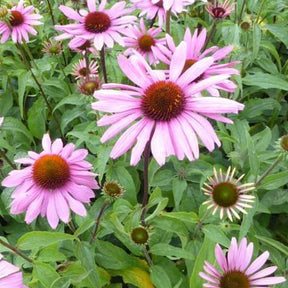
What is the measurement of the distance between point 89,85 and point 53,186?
1.56 feet

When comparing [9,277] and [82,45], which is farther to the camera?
[82,45]

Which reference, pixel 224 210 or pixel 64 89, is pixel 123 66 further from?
pixel 64 89

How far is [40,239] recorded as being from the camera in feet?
4.04

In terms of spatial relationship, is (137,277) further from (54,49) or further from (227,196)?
(54,49)

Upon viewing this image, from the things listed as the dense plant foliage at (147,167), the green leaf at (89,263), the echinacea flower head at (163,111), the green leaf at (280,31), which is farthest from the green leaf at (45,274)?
the green leaf at (280,31)

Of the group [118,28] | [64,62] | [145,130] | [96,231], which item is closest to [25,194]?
[96,231]

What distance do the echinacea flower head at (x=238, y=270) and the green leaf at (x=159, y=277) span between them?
0.24 meters

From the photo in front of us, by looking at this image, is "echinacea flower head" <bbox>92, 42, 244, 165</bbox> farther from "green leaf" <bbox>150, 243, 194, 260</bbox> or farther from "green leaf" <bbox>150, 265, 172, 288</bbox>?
"green leaf" <bbox>150, 265, 172, 288</bbox>

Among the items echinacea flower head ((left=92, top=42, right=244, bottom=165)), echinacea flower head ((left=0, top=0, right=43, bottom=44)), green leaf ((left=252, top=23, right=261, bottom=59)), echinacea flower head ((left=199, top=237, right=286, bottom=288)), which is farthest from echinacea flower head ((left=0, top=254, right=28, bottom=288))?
green leaf ((left=252, top=23, right=261, bottom=59))

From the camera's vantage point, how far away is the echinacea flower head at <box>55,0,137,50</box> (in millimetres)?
1592

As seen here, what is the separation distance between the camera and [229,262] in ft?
3.89

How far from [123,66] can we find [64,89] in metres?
0.98

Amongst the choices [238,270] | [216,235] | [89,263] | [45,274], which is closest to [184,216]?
[216,235]

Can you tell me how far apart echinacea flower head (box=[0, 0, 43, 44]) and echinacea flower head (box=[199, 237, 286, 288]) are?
1218 mm
